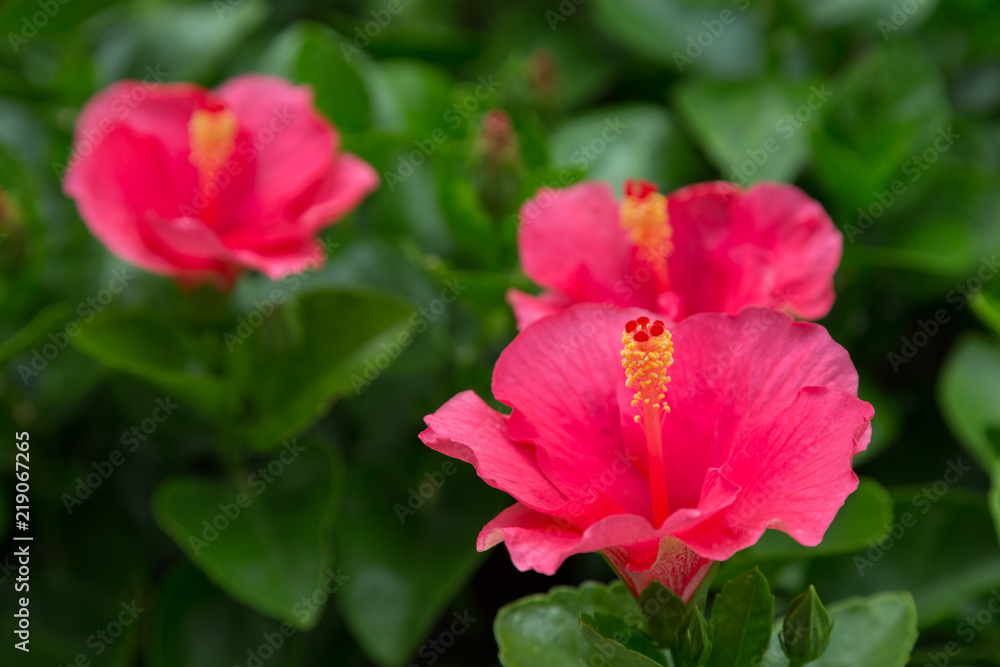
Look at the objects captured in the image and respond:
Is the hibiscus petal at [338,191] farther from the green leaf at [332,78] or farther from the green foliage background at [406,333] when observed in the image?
the green leaf at [332,78]

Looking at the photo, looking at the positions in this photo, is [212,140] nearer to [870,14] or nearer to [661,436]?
[661,436]

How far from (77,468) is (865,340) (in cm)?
106

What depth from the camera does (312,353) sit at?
1.17 meters

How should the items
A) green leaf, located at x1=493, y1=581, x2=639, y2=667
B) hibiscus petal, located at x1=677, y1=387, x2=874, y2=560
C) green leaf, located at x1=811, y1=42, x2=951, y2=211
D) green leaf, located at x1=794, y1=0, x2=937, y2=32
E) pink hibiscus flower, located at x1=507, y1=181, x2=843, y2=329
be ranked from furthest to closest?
green leaf, located at x1=794, y1=0, x2=937, y2=32 < green leaf, located at x1=811, y1=42, x2=951, y2=211 < pink hibiscus flower, located at x1=507, y1=181, x2=843, y2=329 < green leaf, located at x1=493, y1=581, x2=639, y2=667 < hibiscus petal, located at x1=677, y1=387, x2=874, y2=560

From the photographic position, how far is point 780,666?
0.75 m

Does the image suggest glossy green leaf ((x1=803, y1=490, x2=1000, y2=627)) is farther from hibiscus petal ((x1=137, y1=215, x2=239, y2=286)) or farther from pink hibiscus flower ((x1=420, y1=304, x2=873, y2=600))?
hibiscus petal ((x1=137, y1=215, x2=239, y2=286))

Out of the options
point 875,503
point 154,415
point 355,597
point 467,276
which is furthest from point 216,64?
point 875,503

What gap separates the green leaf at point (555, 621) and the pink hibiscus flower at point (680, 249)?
9.0 inches

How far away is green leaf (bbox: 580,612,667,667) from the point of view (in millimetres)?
645

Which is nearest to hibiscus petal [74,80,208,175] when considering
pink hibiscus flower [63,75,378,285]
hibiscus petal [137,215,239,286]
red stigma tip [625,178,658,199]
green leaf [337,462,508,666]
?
pink hibiscus flower [63,75,378,285]

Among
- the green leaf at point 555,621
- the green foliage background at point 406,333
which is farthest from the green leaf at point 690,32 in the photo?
the green leaf at point 555,621

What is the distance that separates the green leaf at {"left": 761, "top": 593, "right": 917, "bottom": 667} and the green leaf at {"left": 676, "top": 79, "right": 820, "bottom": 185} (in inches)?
25.7

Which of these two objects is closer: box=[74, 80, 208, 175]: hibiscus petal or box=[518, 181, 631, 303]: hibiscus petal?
box=[518, 181, 631, 303]: hibiscus petal

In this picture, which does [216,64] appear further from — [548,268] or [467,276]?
[548,268]
